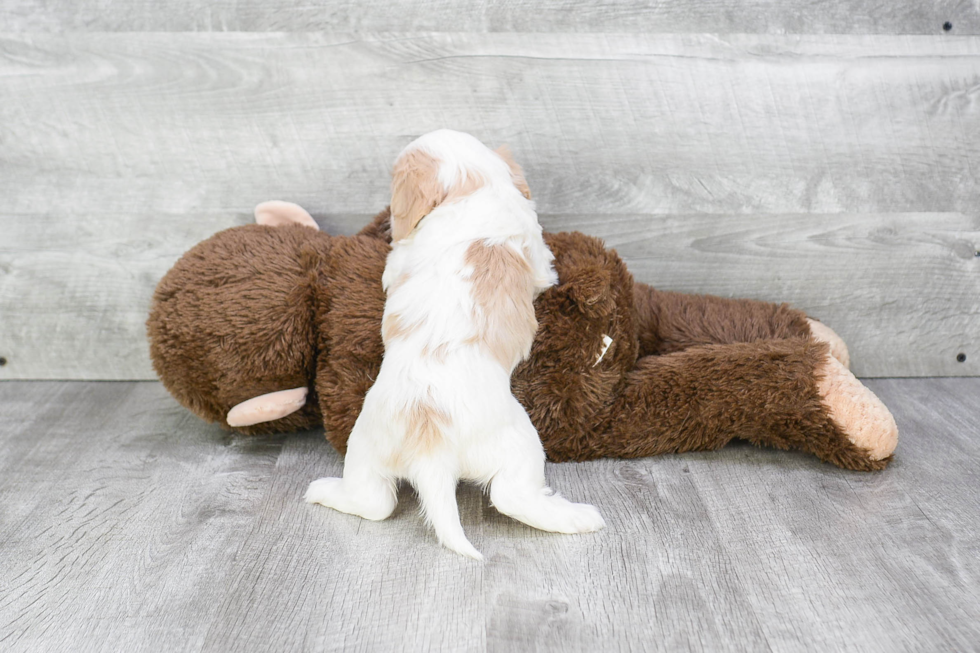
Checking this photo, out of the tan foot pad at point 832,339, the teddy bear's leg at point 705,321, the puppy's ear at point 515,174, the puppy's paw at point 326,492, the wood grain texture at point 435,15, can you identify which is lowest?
the tan foot pad at point 832,339

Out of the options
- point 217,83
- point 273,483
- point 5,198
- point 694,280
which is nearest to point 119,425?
point 273,483

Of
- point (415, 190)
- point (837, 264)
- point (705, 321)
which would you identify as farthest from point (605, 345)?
point (837, 264)

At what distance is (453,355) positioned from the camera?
1228 millimetres

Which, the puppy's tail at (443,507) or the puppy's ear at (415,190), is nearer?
the puppy's tail at (443,507)

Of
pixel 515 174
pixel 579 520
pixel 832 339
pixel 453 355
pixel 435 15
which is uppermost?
pixel 435 15

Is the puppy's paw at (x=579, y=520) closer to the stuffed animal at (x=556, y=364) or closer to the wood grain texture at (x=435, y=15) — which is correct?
the stuffed animal at (x=556, y=364)

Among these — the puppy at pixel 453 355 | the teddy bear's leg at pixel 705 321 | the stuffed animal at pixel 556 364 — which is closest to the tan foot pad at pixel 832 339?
the teddy bear's leg at pixel 705 321

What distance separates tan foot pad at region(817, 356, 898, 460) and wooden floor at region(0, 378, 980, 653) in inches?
2.4

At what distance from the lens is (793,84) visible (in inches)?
68.1

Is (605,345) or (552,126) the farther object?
(552,126)

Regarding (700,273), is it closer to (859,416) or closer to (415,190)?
(859,416)

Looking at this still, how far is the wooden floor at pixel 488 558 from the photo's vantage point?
1062mm

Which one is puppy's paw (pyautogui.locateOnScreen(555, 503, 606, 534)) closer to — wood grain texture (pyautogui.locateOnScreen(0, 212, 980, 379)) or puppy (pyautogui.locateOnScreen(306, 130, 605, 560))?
puppy (pyautogui.locateOnScreen(306, 130, 605, 560))

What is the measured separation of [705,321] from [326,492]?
813 millimetres
